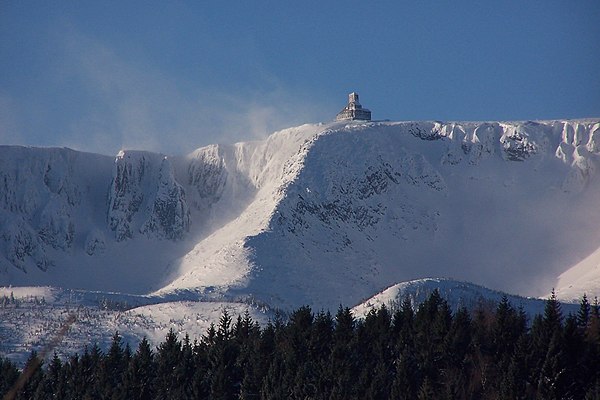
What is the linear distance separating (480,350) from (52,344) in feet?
247

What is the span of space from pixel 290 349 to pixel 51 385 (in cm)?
2442

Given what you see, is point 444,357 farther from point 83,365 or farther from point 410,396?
point 83,365

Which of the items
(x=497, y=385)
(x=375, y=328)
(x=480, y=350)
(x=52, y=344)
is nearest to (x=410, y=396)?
(x=497, y=385)

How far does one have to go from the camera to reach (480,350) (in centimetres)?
11544

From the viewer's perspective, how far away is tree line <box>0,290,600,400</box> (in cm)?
10231

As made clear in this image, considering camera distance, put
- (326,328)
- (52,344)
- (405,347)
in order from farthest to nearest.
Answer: (326,328) < (405,347) < (52,344)

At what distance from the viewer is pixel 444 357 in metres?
114

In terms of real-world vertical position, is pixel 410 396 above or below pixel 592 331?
below

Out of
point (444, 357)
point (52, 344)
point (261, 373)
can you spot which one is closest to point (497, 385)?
point (444, 357)

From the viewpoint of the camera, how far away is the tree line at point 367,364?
10231 centimetres

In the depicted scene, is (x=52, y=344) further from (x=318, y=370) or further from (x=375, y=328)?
(x=375, y=328)

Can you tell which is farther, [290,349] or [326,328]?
[326,328]

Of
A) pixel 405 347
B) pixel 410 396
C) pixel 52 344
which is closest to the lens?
pixel 52 344

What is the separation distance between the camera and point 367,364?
113125mm
